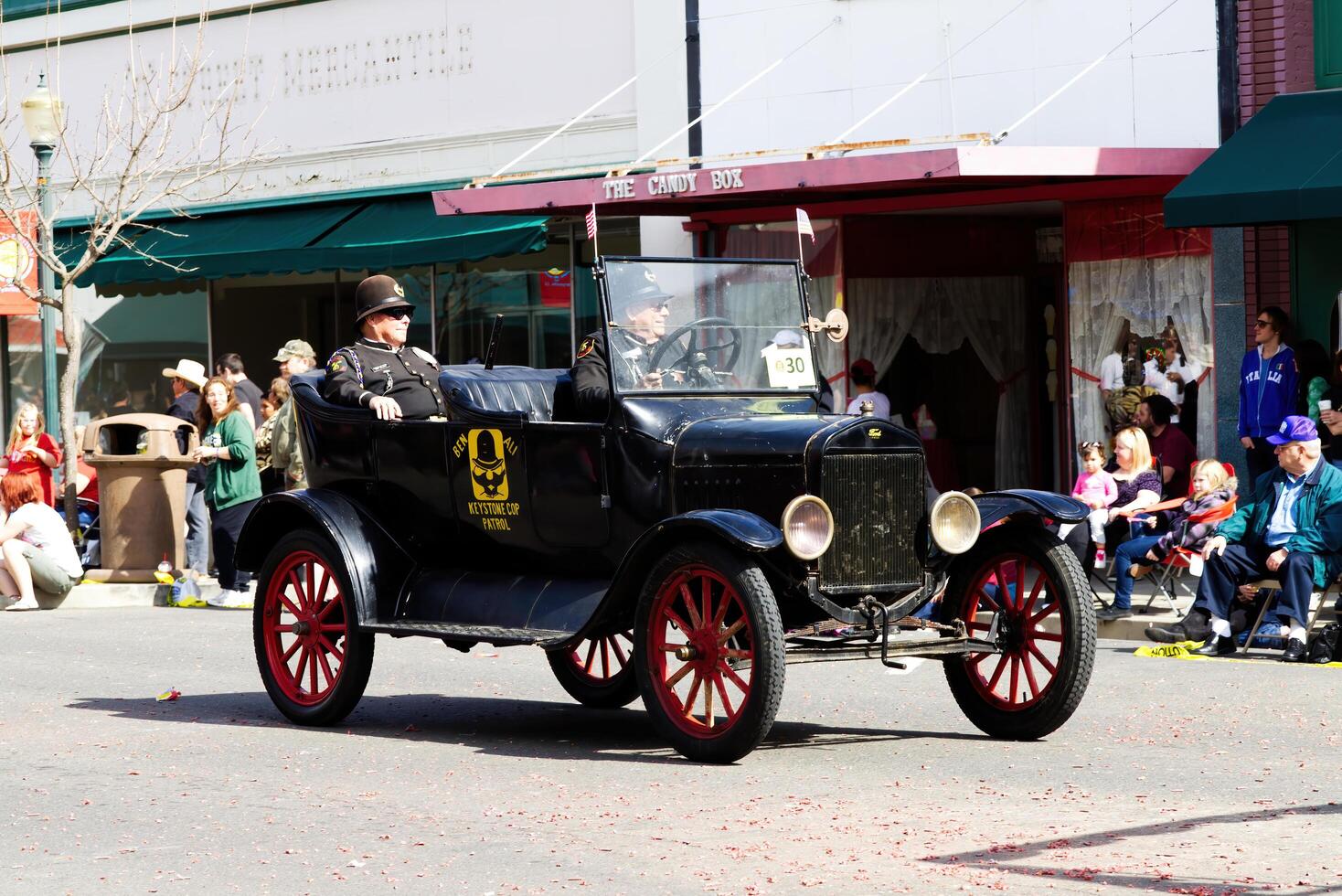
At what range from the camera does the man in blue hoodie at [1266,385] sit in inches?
591


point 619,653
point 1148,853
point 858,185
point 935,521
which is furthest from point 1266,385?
point 1148,853

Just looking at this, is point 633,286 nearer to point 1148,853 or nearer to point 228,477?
point 1148,853

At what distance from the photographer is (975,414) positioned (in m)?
19.3

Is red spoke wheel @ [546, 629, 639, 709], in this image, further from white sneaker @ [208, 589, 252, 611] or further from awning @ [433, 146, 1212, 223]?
white sneaker @ [208, 589, 252, 611]

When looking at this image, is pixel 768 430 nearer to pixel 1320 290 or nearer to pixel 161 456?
pixel 1320 290

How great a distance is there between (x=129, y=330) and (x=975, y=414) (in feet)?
36.6

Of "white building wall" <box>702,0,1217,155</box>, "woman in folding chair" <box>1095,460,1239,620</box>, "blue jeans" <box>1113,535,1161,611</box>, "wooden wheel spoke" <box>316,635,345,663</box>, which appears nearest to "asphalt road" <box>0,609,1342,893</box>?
"wooden wheel spoke" <box>316,635,345,663</box>

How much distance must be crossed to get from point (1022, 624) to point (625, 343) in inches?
82.8

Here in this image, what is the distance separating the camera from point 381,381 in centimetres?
1002

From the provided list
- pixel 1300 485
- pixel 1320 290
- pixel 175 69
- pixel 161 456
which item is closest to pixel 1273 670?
pixel 1300 485

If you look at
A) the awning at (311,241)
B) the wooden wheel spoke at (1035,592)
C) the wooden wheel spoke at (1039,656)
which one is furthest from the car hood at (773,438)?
the awning at (311,241)

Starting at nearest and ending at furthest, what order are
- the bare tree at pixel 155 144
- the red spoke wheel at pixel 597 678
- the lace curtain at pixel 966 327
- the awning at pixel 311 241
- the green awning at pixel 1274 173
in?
1. the red spoke wheel at pixel 597 678
2. the green awning at pixel 1274 173
3. the lace curtain at pixel 966 327
4. the awning at pixel 311 241
5. the bare tree at pixel 155 144

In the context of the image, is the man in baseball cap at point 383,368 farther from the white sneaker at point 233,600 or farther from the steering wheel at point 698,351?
the white sneaker at point 233,600

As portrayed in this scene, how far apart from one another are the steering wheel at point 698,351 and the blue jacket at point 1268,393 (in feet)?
22.1
